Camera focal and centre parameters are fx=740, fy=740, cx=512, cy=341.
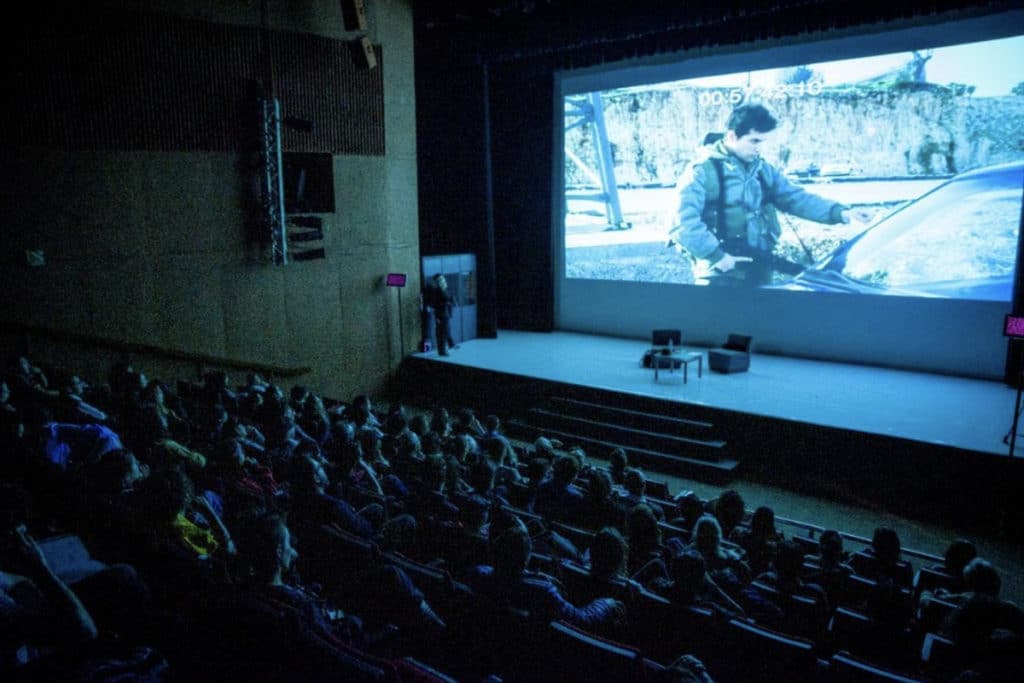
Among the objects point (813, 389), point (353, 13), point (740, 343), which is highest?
point (353, 13)

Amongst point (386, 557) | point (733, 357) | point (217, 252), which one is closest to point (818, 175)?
point (733, 357)

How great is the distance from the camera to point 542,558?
12.2 feet

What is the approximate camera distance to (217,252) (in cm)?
884

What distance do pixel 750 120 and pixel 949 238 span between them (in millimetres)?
2884

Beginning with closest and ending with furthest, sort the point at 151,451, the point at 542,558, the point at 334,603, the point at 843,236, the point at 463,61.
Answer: the point at 334,603 → the point at 542,558 → the point at 151,451 → the point at 843,236 → the point at 463,61

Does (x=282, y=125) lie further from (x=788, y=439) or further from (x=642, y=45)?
(x=788, y=439)

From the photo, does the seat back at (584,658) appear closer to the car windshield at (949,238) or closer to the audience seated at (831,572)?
the audience seated at (831,572)

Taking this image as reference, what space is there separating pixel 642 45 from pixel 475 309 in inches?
183

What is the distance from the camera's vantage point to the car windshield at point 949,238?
27.3 feet

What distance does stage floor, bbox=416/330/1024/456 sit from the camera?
7.02m

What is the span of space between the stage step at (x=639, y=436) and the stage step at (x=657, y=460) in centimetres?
4

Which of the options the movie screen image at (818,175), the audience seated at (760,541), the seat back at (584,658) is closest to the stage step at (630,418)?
the movie screen image at (818,175)

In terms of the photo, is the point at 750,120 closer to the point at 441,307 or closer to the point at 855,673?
the point at 441,307

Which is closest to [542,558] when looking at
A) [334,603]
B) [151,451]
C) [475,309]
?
[334,603]
